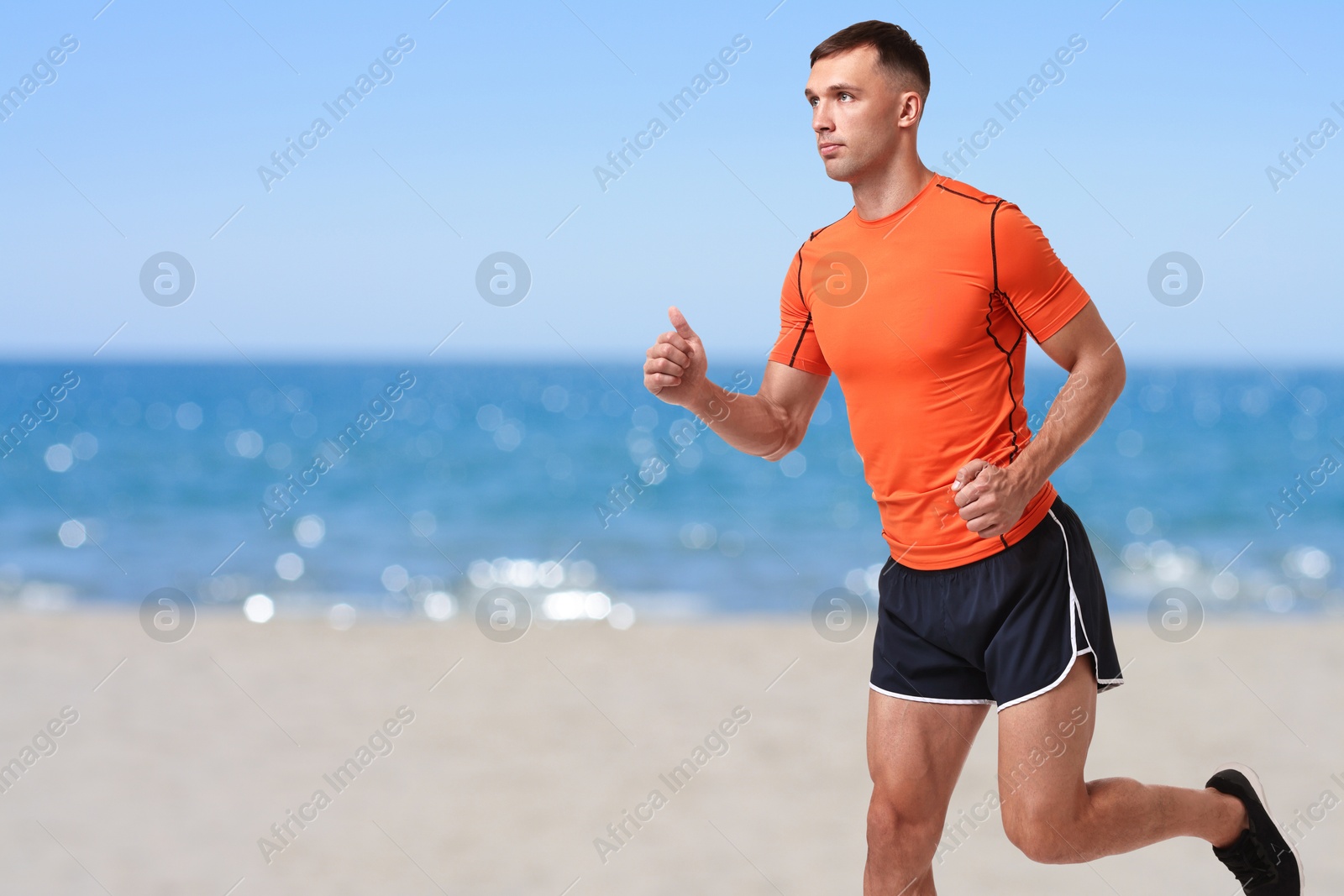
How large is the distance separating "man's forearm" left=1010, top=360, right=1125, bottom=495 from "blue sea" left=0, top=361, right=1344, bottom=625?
6.50 m

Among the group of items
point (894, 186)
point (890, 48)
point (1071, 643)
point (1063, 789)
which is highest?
point (890, 48)

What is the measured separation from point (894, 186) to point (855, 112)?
242mm

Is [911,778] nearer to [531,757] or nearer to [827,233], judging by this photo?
[827,233]

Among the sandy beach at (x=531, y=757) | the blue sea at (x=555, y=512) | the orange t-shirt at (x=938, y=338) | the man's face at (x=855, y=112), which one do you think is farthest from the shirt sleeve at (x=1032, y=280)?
the blue sea at (x=555, y=512)

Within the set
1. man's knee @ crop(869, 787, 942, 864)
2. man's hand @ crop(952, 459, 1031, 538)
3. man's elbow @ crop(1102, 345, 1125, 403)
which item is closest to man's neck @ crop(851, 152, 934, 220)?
man's elbow @ crop(1102, 345, 1125, 403)

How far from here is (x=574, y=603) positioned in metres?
13.5

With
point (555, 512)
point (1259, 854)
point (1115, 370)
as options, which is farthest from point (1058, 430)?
point (555, 512)

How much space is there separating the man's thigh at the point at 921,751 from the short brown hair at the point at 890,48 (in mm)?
1746

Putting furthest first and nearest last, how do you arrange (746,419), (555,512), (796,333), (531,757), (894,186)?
(555,512) → (531,757) → (796,333) → (746,419) → (894,186)

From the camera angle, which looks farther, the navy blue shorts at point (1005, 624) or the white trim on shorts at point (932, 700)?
the white trim on shorts at point (932, 700)

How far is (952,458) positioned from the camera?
326cm

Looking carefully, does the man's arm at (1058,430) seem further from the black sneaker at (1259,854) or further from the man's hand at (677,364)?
the black sneaker at (1259,854)

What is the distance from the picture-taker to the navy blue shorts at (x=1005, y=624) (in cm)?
320

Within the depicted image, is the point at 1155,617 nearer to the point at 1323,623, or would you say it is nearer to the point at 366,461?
the point at 1323,623
